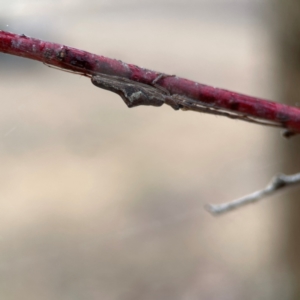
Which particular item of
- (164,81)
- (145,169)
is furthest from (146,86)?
(145,169)

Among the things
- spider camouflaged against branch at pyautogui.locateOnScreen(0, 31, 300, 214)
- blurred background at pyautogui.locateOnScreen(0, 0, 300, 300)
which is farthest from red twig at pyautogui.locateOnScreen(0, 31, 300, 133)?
blurred background at pyautogui.locateOnScreen(0, 0, 300, 300)

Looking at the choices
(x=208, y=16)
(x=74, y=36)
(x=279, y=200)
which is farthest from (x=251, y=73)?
(x=74, y=36)

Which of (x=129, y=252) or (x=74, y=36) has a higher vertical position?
(x=74, y=36)

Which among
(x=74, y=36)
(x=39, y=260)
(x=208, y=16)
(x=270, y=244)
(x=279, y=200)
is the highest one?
(x=208, y=16)

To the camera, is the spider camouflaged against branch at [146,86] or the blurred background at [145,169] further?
the blurred background at [145,169]

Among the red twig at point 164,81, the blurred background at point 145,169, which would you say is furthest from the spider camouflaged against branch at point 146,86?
the blurred background at point 145,169

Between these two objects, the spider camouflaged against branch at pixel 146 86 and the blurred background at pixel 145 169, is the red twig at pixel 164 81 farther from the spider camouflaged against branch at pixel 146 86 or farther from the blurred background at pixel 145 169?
the blurred background at pixel 145 169

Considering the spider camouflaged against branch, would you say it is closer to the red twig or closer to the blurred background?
the red twig

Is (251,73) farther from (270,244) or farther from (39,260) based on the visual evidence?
(39,260)
